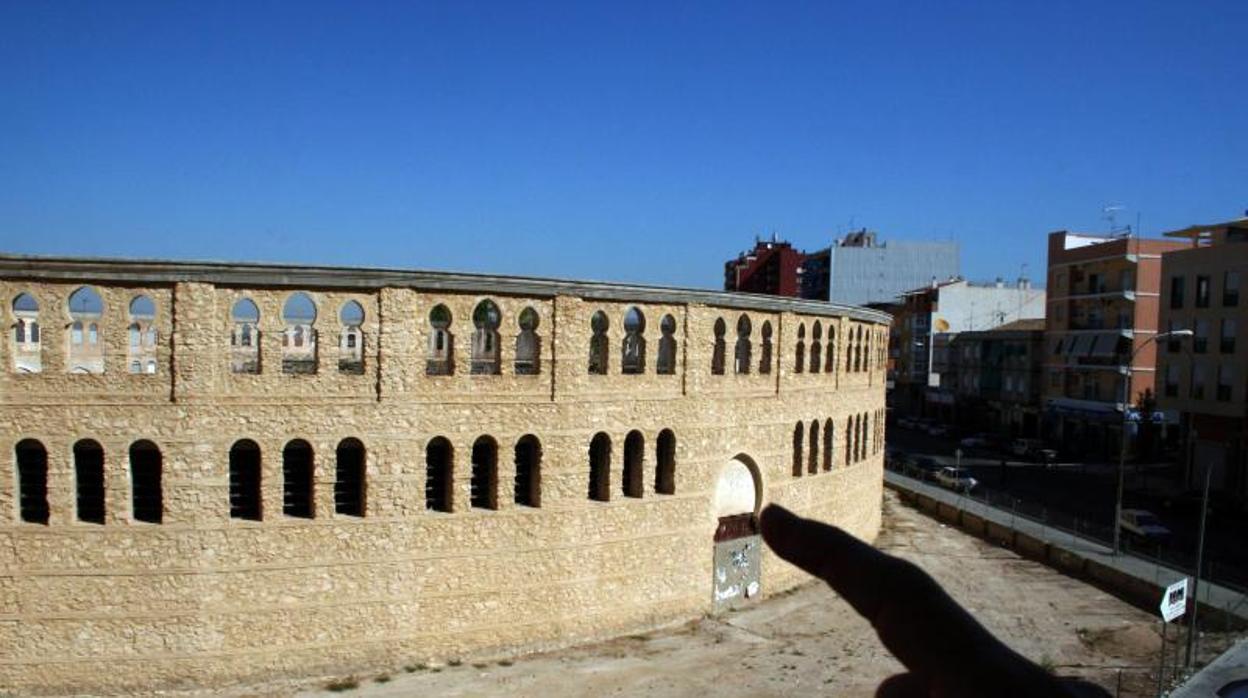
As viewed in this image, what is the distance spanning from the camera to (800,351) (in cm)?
2797

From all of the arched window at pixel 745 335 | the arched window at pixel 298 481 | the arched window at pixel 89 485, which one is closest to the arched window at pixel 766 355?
the arched window at pixel 745 335

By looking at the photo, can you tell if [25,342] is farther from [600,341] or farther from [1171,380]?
[1171,380]

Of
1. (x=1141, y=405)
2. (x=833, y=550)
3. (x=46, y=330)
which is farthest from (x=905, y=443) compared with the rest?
(x=833, y=550)

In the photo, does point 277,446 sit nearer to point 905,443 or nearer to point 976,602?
point 976,602

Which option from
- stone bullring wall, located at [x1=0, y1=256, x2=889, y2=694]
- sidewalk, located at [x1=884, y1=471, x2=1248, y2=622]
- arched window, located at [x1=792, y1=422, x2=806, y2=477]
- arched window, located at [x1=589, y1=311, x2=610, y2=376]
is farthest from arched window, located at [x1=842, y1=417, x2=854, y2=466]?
arched window, located at [x1=589, y1=311, x2=610, y2=376]

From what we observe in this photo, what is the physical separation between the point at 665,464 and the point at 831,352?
8.87 m

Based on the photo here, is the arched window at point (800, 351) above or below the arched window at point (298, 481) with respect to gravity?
above

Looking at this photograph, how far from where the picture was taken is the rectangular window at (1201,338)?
44.8m

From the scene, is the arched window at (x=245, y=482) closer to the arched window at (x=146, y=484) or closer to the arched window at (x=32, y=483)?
the arched window at (x=146, y=484)

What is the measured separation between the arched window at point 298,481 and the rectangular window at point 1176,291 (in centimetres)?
4560

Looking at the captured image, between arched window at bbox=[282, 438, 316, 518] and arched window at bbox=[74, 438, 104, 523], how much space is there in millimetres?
3563

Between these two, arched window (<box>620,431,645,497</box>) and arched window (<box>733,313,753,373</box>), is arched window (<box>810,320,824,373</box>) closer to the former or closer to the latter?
arched window (<box>733,313,753,373</box>)

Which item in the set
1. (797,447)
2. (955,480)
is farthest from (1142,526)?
(797,447)

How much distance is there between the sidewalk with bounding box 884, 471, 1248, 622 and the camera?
85.2 ft
